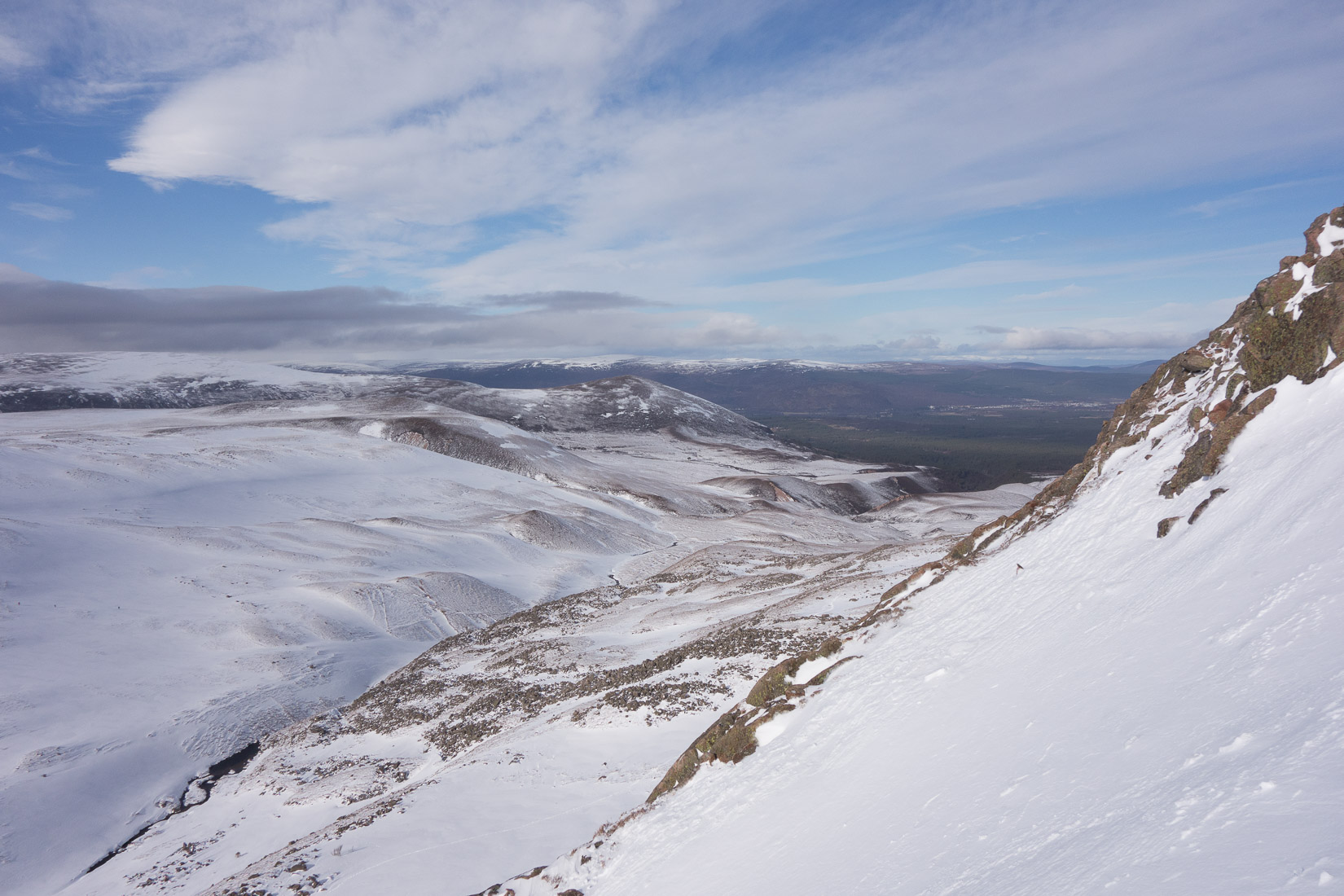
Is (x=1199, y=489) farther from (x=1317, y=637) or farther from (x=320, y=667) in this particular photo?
(x=320, y=667)

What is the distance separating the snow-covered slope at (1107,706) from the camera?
5.09m

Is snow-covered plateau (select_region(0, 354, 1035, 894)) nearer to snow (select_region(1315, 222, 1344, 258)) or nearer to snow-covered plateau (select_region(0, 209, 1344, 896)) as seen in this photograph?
snow-covered plateau (select_region(0, 209, 1344, 896))

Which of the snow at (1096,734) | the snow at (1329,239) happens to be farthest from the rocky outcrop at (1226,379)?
the snow at (1096,734)

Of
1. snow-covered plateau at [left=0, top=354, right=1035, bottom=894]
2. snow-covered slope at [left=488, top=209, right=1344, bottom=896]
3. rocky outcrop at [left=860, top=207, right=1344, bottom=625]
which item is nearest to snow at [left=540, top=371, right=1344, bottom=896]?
snow-covered slope at [left=488, top=209, right=1344, bottom=896]

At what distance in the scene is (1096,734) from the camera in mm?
7027

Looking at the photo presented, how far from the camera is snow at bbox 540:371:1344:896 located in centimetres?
493

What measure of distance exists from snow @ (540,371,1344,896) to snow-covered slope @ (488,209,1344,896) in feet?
0.11

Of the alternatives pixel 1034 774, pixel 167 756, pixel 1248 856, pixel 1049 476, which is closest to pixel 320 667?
pixel 167 756

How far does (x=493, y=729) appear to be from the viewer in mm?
20250

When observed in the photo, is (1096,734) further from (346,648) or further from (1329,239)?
(346,648)

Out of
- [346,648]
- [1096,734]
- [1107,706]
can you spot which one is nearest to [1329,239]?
[1107,706]

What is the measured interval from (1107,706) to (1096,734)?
21.7 inches

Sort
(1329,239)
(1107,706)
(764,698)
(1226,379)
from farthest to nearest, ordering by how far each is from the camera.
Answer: (764,698), (1226,379), (1329,239), (1107,706)

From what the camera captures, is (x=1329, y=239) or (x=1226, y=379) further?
(x=1226, y=379)
